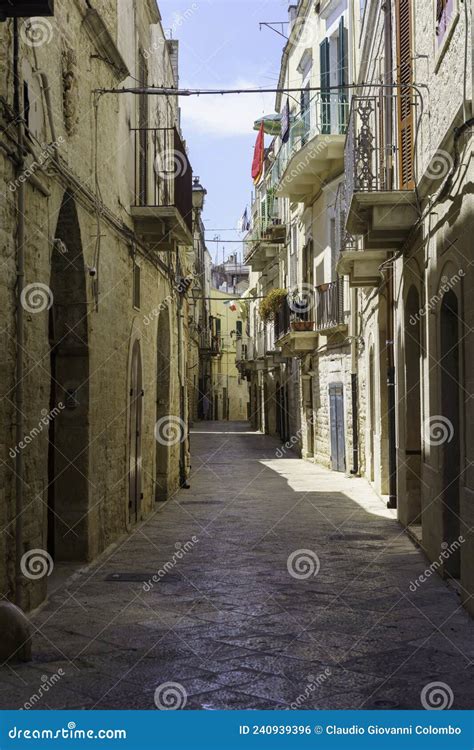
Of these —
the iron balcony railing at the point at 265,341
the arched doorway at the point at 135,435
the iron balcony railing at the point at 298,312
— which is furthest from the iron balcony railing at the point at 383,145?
the iron balcony railing at the point at 265,341

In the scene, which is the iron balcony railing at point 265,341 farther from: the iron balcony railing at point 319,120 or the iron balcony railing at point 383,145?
the iron balcony railing at point 383,145

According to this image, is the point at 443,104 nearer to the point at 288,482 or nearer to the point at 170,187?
the point at 170,187

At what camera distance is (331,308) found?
71.5ft

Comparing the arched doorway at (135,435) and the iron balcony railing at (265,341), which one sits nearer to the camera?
the arched doorway at (135,435)

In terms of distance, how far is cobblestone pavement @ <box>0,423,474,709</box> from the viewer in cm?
533

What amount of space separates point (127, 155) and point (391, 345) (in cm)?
487

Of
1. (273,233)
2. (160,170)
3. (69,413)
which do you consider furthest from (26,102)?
(273,233)

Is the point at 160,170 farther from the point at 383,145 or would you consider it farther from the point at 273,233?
the point at 273,233

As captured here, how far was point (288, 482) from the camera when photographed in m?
19.4

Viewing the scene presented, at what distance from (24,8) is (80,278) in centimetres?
416

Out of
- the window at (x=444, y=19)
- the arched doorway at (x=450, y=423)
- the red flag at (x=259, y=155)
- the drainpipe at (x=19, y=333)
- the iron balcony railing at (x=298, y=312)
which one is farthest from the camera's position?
the red flag at (x=259, y=155)

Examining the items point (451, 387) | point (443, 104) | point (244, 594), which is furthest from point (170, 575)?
point (443, 104)

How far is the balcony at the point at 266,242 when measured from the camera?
3266 centimetres

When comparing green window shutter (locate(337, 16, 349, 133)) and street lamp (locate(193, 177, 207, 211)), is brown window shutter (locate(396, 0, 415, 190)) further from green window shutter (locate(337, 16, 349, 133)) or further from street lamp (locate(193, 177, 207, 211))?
street lamp (locate(193, 177, 207, 211))
